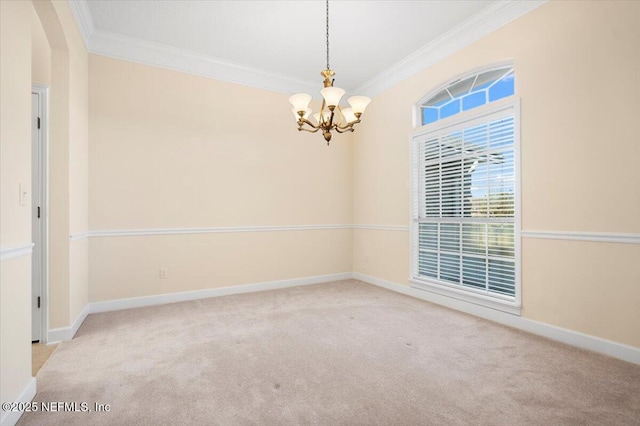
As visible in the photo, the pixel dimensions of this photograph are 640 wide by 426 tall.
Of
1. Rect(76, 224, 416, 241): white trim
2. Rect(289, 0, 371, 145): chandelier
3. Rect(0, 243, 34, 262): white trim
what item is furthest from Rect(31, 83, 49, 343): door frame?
Rect(289, 0, 371, 145): chandelier

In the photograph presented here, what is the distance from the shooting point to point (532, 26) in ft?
9.75

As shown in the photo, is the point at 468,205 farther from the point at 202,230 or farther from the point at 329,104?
the point at 202,230

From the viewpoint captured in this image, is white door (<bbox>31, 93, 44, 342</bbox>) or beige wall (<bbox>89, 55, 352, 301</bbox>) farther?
beige wall (<bbox>89, 55, 352, 301</bbox>)

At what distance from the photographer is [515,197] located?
3.10 m

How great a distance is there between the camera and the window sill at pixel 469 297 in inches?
123

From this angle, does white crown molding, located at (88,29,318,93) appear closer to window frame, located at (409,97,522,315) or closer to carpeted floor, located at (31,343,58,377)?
window frame, located at (409,97,522,315)

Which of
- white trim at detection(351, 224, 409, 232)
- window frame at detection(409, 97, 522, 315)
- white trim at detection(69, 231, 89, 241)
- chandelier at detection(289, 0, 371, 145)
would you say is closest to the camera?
chandelier at detection(289, 0, 371, 145)

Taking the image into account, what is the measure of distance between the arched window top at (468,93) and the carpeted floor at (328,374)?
2.34 m

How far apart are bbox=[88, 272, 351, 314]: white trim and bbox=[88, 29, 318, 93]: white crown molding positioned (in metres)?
2.82

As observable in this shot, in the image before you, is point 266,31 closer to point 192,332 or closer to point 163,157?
point 163,157

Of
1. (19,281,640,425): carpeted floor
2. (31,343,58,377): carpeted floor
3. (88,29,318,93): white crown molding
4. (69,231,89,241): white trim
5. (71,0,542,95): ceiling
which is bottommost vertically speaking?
(31,343,58,377): carpeted floor

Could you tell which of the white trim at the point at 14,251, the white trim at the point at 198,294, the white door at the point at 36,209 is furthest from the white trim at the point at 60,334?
the white trim at the point at 14,251

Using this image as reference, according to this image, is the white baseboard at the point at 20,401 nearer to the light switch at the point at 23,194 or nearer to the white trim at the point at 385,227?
the light switch at the point at 23,194

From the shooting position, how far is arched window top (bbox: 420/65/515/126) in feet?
10.8
